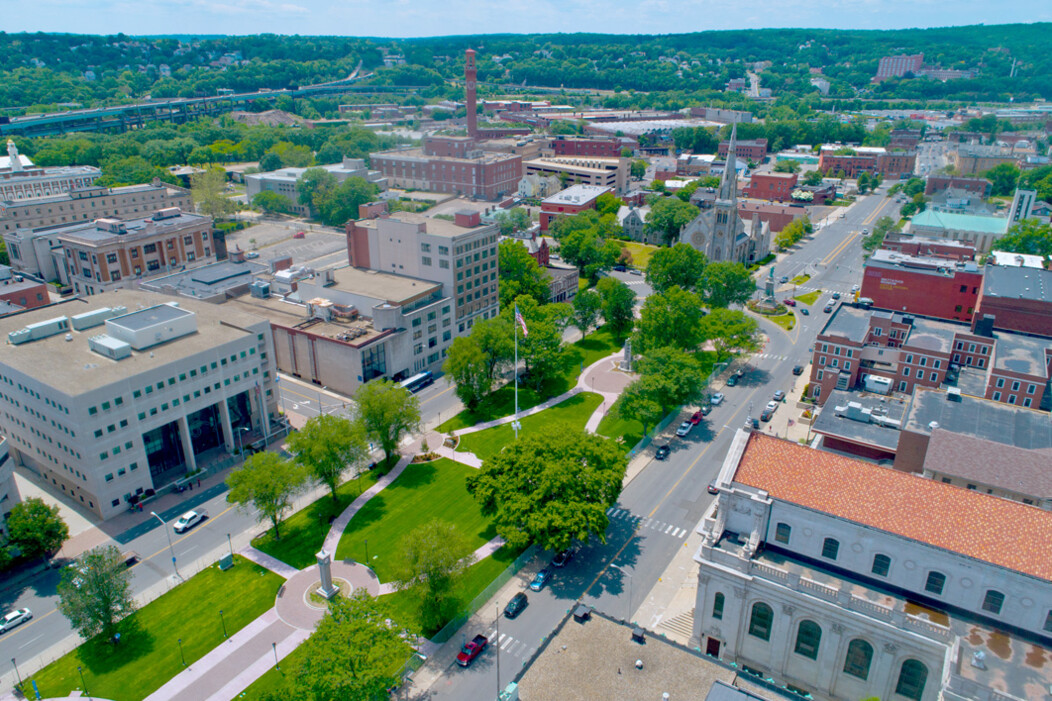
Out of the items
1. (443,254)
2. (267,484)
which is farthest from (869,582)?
(443,254)

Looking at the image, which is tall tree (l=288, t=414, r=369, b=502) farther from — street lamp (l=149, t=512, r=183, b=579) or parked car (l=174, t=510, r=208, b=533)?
street lamp (l=149, t=512, r=183, b=579)

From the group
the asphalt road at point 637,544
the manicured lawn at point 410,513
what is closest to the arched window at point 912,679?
the asphalt road at point 637,544

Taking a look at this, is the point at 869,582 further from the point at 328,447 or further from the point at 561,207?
the point at 561,207

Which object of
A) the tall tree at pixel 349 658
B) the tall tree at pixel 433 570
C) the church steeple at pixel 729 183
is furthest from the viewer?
the church steeple at pixel 729 183

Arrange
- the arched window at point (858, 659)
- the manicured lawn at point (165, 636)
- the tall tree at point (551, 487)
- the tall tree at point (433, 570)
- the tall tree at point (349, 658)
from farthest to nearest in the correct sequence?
the tall tree at point (551, 487)
the tall tree at point (433, 570)
the manicured lawn at point (165, 636)
the arched window at point (858, 659)
the tall tree at point (349, 658)

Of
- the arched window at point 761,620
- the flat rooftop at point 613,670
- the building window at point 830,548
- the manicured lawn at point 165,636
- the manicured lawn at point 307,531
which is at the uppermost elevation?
the building window at point 830,548

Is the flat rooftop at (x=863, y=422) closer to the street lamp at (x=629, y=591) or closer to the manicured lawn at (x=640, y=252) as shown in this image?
the street lamp at (x=629, y=591)
